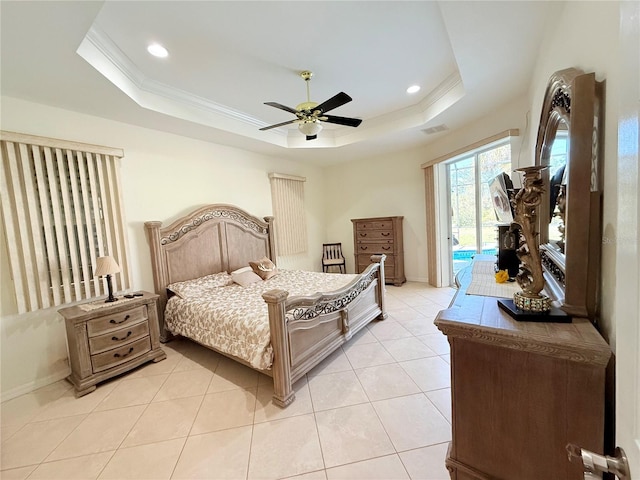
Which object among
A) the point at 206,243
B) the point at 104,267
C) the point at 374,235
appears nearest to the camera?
A: the point at 104,267

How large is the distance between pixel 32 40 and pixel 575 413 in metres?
3.39

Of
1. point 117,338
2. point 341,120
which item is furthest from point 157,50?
point 117,338

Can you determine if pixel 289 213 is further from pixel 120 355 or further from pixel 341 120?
pixel 120 355

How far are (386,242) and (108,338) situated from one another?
4244 mm

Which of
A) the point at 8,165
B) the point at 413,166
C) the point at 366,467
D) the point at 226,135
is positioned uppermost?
the point at 226,135

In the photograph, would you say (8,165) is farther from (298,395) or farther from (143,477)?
(298,395)

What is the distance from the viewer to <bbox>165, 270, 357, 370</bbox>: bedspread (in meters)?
2.04

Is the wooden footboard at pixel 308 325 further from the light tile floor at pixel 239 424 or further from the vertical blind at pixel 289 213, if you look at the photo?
the vertical blind at pixel 289 213

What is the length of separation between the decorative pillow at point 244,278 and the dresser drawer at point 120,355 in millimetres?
1136

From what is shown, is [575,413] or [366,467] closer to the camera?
[575,413]

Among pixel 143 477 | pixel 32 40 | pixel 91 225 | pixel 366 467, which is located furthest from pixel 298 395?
pixel 32 40

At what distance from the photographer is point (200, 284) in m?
3.18

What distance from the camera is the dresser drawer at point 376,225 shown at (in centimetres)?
494

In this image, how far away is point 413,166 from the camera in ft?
16.0
